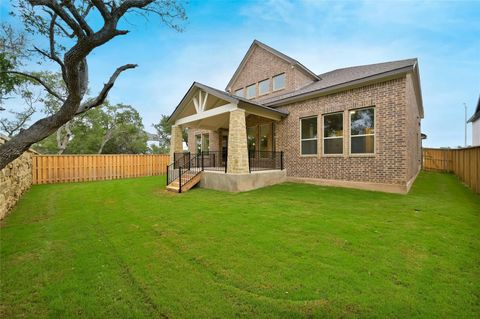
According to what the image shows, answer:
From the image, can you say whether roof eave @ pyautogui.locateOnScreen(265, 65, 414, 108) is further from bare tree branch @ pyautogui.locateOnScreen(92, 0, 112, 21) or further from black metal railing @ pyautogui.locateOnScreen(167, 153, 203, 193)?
bare tree branch @ pyautogui.locateOnScreen(92, 0, 112, 21)

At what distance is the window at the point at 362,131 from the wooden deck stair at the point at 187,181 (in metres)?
6.81

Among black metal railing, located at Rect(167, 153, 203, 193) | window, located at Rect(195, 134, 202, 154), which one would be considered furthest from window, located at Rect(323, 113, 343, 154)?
window, located at Rect(195, 134, 202, 154)

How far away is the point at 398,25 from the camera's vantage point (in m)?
11.2

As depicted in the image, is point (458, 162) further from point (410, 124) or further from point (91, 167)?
point (91, 167)

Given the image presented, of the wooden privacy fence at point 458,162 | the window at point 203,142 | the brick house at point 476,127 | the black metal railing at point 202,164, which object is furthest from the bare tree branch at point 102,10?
the brick house at point 476,127

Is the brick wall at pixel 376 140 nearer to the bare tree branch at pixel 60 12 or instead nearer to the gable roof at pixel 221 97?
the gable roof at pixel 221 97

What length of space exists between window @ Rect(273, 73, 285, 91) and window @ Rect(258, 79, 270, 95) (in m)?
0.53

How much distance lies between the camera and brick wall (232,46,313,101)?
13.0m

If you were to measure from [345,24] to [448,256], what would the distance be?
12294 millimetres

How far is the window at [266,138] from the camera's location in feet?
39.2

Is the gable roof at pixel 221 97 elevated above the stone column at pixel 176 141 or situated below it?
above

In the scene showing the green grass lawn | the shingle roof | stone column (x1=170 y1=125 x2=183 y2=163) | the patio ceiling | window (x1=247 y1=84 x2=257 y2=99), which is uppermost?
window (x1=247 y1=84 x2=257 y2=99)

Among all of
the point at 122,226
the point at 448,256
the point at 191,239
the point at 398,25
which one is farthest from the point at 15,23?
the point at 398,25

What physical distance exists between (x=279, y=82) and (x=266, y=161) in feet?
17.4
